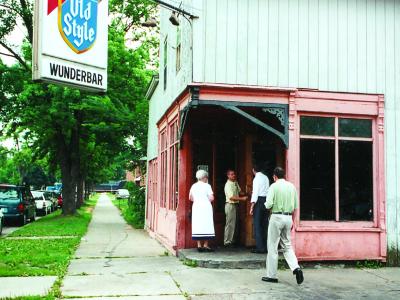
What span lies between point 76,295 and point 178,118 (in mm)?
5727

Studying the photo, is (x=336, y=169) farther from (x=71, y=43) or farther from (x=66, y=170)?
(x=66, y=170)

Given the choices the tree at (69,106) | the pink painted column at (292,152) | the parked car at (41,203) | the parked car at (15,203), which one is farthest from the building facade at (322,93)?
the parked car at (41,203)

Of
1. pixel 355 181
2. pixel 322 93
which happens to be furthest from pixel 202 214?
pixel 322 93

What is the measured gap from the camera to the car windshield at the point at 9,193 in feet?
75.8

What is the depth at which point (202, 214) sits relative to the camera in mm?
11039

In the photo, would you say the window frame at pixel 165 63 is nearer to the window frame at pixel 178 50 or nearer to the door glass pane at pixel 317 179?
the window frame at pixel 178 50

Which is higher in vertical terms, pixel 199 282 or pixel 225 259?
pixel 225 259

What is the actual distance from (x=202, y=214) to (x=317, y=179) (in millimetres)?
2479

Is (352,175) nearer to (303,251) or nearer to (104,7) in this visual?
(303,251)

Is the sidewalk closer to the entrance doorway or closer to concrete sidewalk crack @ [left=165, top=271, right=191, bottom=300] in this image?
concrete sidewalk crack @ [left=165, top=271, right=191, bottom=300]

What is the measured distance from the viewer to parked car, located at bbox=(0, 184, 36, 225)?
885 inches

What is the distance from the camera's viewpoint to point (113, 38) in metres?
25.0

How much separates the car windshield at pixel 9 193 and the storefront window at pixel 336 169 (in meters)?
16.2

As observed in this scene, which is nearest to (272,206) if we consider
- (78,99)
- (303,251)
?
(303,251)
